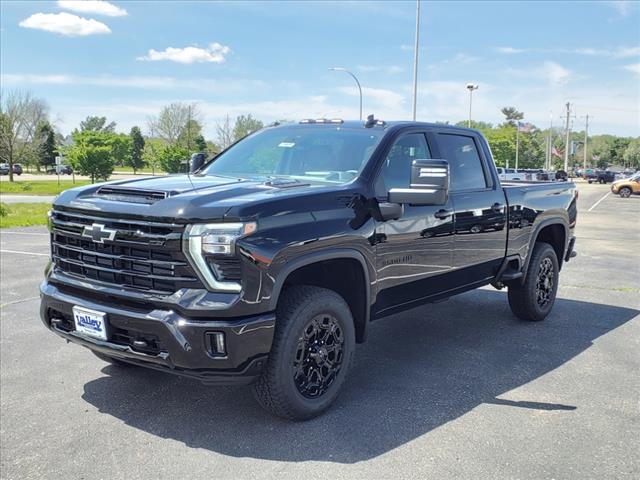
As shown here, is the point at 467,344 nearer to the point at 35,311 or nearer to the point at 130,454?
the point at 130,454

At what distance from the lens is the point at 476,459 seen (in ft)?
10.9

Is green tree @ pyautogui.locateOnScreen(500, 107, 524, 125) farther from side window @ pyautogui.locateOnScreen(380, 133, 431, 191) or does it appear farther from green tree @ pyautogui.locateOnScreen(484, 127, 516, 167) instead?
side window @ pyautogui.locateOnScreen(380, 133, 431, 191)

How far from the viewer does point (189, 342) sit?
3.17 metres

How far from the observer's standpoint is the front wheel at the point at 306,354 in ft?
11.4

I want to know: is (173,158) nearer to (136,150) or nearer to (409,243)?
(409,243)

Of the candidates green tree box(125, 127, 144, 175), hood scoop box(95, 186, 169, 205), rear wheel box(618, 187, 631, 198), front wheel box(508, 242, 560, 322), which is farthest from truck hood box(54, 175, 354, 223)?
green tree box(125, 127, 144, 175)

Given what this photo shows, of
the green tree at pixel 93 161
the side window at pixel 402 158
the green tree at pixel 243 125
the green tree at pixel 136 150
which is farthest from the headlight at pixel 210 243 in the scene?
the green tree at pixel 136 150

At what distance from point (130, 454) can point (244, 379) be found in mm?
790

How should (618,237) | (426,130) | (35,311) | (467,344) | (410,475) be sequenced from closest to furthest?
(410,475) → (426,130) → (467,344) → (35,311) → (618,237)

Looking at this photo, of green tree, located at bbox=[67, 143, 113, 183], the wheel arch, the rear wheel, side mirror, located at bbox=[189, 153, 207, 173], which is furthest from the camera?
green tree, located at bbox=[67, 143, 113, 183]

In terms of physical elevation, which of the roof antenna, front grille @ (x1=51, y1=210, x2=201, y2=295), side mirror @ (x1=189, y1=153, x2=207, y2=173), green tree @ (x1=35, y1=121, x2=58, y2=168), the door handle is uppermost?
green tree @ (x1=35, y1=121, x2=58, y2=168)

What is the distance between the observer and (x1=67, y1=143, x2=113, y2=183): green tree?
41.9 m

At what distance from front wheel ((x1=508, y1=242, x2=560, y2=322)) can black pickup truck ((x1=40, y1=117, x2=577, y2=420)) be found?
1.19 meters

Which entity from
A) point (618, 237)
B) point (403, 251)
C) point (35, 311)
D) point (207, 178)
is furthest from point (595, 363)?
point (618, 237)
